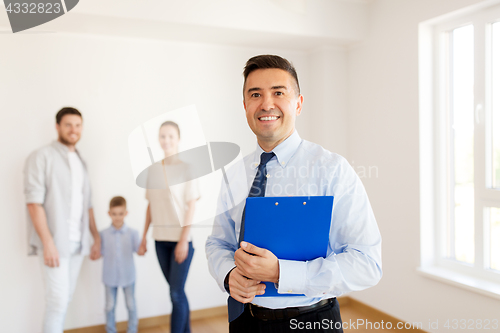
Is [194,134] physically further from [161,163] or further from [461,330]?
[461,330]

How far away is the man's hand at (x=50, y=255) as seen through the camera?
251cm

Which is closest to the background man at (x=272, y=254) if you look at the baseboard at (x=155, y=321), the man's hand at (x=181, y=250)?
the man's hand at (x=181, y=250)

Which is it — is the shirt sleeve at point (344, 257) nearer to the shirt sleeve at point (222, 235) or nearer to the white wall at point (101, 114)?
the shirt sleeve at point (222, 235)

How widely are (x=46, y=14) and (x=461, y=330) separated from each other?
346 cm

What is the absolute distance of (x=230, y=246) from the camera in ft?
4.79

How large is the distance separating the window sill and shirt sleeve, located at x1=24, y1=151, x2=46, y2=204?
272 centimetres

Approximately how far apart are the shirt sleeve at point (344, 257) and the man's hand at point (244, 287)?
0.08 metres

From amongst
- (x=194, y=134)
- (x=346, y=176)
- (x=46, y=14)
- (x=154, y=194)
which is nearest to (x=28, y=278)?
(x=154, y=194)

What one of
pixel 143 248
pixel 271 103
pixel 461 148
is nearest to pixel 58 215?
pixel 143 248

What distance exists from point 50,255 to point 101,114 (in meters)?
1.15

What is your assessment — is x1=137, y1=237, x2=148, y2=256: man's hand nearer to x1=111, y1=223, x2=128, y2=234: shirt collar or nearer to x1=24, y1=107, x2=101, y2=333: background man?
x1=111, y1=223, x2=128, y2=234: shirt collar

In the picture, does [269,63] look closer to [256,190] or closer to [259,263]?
[256,190]

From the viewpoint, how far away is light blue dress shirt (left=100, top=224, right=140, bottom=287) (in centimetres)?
282

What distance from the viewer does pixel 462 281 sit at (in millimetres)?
2527
